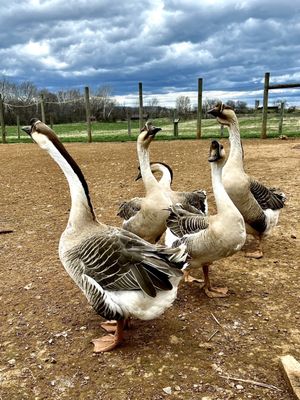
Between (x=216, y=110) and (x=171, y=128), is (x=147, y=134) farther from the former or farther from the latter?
(x=171, y=128)

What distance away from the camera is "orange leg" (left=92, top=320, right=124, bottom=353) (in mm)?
2889

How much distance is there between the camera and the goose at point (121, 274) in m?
2.77

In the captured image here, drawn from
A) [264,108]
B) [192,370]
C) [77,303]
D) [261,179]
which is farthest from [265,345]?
[264,108]

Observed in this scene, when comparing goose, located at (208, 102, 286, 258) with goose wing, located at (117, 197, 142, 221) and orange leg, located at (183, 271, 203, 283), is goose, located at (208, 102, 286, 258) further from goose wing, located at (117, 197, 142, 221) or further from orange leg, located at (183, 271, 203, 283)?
goose wing, located at (117, 197, 142, 221)

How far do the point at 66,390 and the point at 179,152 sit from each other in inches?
393

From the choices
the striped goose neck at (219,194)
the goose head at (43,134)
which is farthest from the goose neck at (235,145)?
the goose head at (43,134)

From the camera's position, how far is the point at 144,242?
3.03 m

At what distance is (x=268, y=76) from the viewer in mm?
14414

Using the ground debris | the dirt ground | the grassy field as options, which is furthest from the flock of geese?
the grassy field

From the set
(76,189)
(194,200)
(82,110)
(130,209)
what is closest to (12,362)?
(76,189)

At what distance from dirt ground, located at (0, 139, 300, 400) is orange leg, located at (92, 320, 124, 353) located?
0.05m

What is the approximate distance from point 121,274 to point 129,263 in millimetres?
95

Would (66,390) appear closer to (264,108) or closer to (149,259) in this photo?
(149,259)

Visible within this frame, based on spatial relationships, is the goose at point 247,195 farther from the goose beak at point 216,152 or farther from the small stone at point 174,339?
the small stone at point 174,339
